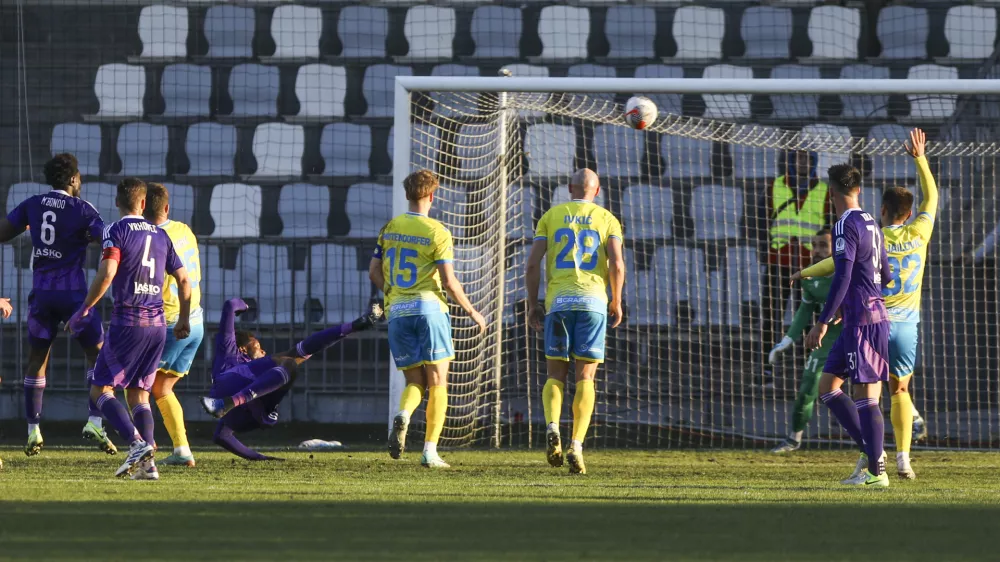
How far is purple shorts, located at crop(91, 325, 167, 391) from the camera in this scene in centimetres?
643

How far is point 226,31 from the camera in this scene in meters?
14.9

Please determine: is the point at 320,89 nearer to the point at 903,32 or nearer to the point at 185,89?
the point at 185,89

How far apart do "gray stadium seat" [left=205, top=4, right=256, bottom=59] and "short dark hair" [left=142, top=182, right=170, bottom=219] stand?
808 cm

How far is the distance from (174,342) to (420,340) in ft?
4.72

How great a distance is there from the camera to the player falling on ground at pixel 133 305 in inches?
253

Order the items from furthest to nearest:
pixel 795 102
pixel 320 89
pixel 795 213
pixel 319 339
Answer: pixel 320 89 → pixel 795 102 → pixel 795 213 → pixel 319 339

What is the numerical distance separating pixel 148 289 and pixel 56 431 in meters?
4.93

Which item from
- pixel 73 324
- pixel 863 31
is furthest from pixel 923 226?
pixel 863 31

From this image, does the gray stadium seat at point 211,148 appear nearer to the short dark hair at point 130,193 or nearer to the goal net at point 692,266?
the goal net at point 692,266

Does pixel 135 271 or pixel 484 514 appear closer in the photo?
pixel 484 514

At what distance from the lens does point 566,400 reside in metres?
10.1

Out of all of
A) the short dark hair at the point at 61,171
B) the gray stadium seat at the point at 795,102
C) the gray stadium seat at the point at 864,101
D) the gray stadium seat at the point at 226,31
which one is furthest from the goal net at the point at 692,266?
the gray stadium seat at the point at 226,31

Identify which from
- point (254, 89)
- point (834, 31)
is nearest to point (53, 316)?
point (254, 89)

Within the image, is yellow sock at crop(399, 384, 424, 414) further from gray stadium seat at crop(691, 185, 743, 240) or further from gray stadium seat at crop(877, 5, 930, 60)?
gray stadium seat at crop(877, 5, 930, 60)
